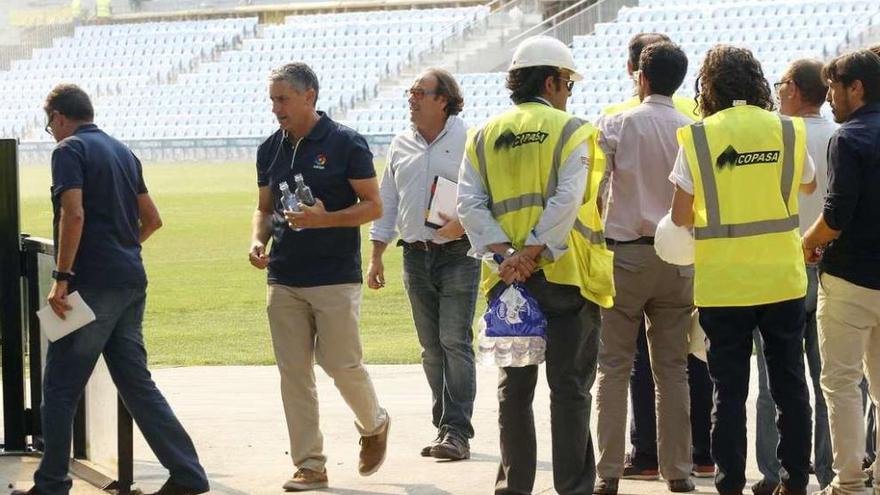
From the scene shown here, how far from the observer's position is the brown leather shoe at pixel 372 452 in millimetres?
6141

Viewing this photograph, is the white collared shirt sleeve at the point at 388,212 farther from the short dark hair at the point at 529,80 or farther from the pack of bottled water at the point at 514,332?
the pack of bottled water at the point at 514,332

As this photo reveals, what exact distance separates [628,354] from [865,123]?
1362mm

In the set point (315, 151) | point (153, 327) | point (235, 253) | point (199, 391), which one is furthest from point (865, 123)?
point (235, 253)

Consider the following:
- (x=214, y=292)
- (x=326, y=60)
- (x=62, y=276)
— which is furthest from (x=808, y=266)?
(x=326, y=60)

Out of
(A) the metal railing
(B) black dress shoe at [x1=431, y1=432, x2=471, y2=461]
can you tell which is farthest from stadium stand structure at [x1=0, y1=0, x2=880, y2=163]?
(B) black dress shoe at [x1=431, y1=432, x2=471, y2=461]

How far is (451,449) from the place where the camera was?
6.54 meters

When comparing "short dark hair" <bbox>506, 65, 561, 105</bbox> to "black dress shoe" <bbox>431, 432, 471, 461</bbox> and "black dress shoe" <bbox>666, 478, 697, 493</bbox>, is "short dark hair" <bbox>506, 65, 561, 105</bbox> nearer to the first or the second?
"black dress shoe" <bbox>666, 478, 697, 493</bbox>

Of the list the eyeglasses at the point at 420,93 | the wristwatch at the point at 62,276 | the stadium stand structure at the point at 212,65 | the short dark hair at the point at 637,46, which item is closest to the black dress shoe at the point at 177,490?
the wristwatch at the point at 62,276

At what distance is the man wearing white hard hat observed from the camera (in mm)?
4977

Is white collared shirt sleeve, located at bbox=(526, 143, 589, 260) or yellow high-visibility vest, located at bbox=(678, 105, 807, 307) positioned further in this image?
Result: yellow high-visibility vest, located at bbox=(678, 105, 807, 307)

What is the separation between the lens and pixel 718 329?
513 centimetres

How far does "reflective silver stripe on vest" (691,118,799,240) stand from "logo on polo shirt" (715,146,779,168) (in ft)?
0.14

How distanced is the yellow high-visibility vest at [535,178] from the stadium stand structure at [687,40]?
27592 mm

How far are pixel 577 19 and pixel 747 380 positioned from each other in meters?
35.5
